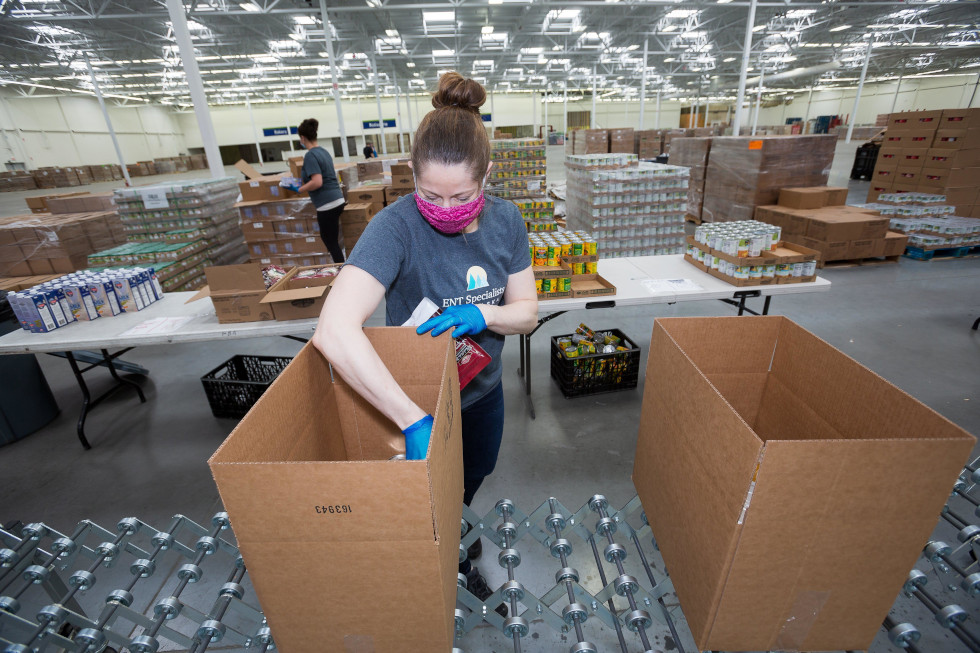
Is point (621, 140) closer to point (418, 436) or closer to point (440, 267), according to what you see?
point (440, 267)

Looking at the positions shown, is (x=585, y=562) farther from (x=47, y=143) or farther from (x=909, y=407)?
(x=47, y=143)

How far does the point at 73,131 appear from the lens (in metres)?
18.1

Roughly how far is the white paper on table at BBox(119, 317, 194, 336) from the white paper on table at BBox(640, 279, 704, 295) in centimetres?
304

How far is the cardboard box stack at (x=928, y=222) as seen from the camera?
5723mm

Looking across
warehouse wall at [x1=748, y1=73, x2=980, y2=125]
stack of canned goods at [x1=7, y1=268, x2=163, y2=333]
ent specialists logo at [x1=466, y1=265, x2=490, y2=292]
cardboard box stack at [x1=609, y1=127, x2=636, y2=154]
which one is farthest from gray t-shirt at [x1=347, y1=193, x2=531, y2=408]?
warehouse wall at [x1=748, y1=73, x2=980, y2=125]

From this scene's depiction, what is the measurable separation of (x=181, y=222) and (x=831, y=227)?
872cm

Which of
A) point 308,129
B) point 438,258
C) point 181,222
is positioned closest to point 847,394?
point 438,258

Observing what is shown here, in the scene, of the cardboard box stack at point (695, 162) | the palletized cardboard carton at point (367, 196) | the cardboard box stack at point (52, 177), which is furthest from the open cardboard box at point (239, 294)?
the cardboard box stack at point (52, 177)

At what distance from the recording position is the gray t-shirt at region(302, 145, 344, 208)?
4797mm

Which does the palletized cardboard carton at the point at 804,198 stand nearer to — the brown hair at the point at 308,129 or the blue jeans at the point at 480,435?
the brown hair at the point at 308,129

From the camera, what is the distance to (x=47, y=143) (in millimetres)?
16812

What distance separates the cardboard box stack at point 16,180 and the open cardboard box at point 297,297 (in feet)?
64.7

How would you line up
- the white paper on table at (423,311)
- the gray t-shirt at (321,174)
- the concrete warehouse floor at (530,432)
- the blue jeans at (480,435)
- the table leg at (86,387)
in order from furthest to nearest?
the gray t-shirt at (321,174) < the table leg at (86,387) < the concrete warehouse floor at (530,432) < the blue jeans at (480,435) < the white paper on table at (423,311)

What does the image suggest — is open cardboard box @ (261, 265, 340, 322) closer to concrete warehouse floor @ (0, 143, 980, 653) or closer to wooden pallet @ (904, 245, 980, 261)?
concrete warehouse floor @ (0, 143, 980, 653)
